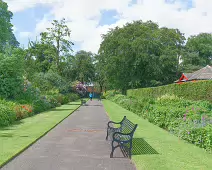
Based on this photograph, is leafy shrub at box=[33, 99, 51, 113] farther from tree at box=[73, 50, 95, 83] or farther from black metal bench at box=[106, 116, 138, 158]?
tree at box=[73, 50, 95, 83]

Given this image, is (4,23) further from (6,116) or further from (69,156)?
(69,156)

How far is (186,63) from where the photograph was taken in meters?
73.1

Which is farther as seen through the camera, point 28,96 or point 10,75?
point 28,96

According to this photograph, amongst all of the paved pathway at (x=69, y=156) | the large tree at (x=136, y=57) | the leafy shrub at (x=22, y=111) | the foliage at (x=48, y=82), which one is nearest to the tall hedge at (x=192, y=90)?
the paved pathway at (x=69, y=156)

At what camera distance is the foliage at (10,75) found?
77.5 feet

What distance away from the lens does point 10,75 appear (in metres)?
24.6

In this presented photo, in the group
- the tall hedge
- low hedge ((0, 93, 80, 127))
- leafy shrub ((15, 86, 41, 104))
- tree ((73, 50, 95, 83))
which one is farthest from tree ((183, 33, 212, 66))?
leafy shrub ((15, 86, 41, 104))

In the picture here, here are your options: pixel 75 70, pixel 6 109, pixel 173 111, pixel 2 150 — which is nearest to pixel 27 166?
pixel 2 150

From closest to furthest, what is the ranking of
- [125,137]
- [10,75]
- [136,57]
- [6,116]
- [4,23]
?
1. [125,137]
2. [6,116]
3. [10,75]
4. [4,23]
5. [136,57]

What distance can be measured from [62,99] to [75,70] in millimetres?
Answer: 48722

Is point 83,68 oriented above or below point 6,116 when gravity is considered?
above

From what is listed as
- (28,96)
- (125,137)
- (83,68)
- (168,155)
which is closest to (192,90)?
(125,137)

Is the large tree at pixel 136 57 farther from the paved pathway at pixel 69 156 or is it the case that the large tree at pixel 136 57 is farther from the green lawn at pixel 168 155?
the paved pathway at pixel 69 156

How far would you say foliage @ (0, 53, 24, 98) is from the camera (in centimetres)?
2361
